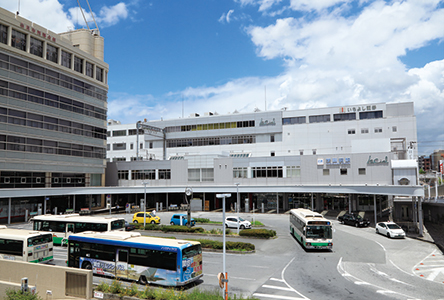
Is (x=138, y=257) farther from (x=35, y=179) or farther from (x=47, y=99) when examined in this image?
(x=47, y=99)

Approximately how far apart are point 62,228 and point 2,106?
29045 millimetres

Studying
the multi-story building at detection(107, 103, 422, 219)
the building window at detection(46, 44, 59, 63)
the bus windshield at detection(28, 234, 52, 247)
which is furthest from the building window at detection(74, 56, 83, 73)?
the bus windshield at detection(28, 234, 52, 247)

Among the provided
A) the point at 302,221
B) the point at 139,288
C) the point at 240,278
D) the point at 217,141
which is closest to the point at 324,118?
the point at 217,141

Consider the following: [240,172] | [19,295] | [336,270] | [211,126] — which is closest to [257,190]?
[240,172]

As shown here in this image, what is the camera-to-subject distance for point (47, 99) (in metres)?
56.5

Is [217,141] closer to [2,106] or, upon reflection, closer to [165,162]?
[165,162]

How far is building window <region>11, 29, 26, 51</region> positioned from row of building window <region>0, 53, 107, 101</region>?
2.20 meters

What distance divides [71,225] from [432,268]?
3182cm

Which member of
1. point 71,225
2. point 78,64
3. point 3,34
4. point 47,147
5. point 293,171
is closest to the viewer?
point 71,225

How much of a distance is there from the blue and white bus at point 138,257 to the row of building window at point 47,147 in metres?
36.8

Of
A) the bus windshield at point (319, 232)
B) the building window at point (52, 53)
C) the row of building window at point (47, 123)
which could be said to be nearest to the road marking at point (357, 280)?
the bus windshield at point (319, 232)

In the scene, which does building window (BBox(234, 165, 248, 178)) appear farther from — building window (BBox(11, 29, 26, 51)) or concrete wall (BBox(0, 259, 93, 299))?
concrete wall (BBox(0, 259, 93, 299))

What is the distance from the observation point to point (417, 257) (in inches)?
1110

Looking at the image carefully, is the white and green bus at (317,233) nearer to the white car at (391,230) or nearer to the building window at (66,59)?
the white car at (391,230)
